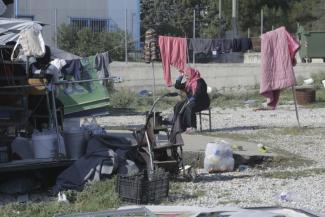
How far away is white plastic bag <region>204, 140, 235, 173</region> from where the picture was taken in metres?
10.4

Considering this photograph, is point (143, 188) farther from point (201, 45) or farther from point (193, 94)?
point (201, 45)

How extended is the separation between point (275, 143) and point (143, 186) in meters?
5.97

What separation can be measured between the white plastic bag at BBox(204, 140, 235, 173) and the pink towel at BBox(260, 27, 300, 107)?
5.33 metres

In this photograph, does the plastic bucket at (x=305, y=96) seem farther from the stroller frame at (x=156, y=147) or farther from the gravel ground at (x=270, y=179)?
the stroller frame at (x=156, y=147)

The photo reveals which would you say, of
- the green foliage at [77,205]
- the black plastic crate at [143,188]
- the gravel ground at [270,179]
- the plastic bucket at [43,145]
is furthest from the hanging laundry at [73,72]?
the black plastic crate at [143,188]

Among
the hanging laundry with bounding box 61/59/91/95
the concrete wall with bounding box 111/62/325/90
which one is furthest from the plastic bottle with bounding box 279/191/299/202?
the concrete wall with bounding box 111/62/325/90

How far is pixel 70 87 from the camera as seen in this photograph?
50.1ft

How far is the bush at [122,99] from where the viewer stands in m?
22.5

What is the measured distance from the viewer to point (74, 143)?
9750 millimetres

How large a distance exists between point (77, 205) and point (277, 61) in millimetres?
8823

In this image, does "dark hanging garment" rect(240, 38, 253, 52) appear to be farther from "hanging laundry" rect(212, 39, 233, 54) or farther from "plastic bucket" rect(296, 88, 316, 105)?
"plastic bucket" rect(296, 88, 316, 105)

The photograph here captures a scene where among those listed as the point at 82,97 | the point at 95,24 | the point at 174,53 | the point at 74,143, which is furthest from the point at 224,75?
the point at 74,143

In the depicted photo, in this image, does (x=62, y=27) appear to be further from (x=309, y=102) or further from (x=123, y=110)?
(x=309, y=102)

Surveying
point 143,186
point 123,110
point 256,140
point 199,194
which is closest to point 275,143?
point 256,140
